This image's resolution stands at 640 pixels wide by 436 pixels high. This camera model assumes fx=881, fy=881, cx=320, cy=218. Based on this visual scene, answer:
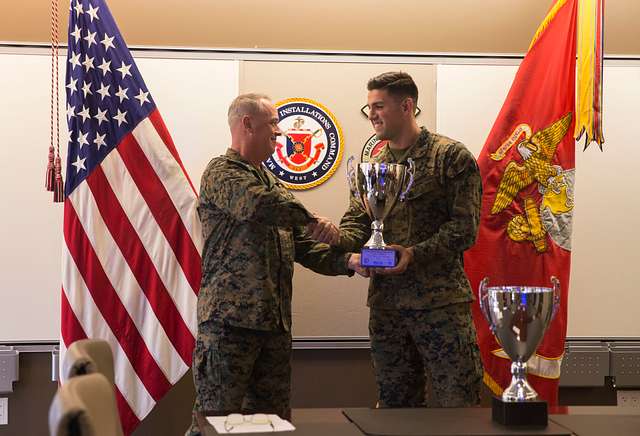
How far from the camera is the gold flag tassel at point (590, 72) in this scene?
388 cm

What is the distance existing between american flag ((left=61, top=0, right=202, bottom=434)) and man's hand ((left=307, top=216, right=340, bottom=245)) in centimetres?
64

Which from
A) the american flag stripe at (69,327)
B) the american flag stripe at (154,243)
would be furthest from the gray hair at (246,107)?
the american flag stripe at (69,327)

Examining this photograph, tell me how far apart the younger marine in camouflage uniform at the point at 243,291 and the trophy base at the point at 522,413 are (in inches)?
48.1

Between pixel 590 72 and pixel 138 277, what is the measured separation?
2.19m

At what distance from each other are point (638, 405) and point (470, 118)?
5.54ft

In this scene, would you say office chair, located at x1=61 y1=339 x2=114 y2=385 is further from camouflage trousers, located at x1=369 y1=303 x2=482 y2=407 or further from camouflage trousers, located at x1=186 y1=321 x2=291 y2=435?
camouflage trousers, located at x1=369 y1=303 x2=482 y2=407

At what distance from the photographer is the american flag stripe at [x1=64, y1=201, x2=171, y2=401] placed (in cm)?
378

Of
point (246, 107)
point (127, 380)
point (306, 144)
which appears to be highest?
point (246, 107)

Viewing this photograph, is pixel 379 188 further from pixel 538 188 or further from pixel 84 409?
pixel 84 409

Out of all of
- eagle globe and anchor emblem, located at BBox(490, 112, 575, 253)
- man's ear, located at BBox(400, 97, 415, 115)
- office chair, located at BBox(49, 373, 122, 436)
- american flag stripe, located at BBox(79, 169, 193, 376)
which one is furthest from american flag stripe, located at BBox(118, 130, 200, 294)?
office chair, located at BBox(49, 373, 122, 436)

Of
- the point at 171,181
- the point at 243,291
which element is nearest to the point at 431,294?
the point at 243,291

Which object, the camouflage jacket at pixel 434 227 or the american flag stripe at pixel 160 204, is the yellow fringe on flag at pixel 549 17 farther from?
the american flag stripe at pixel 160 204

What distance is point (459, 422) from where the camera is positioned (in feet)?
7.28

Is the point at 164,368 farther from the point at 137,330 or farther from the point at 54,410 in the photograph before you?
the point at 54,410
